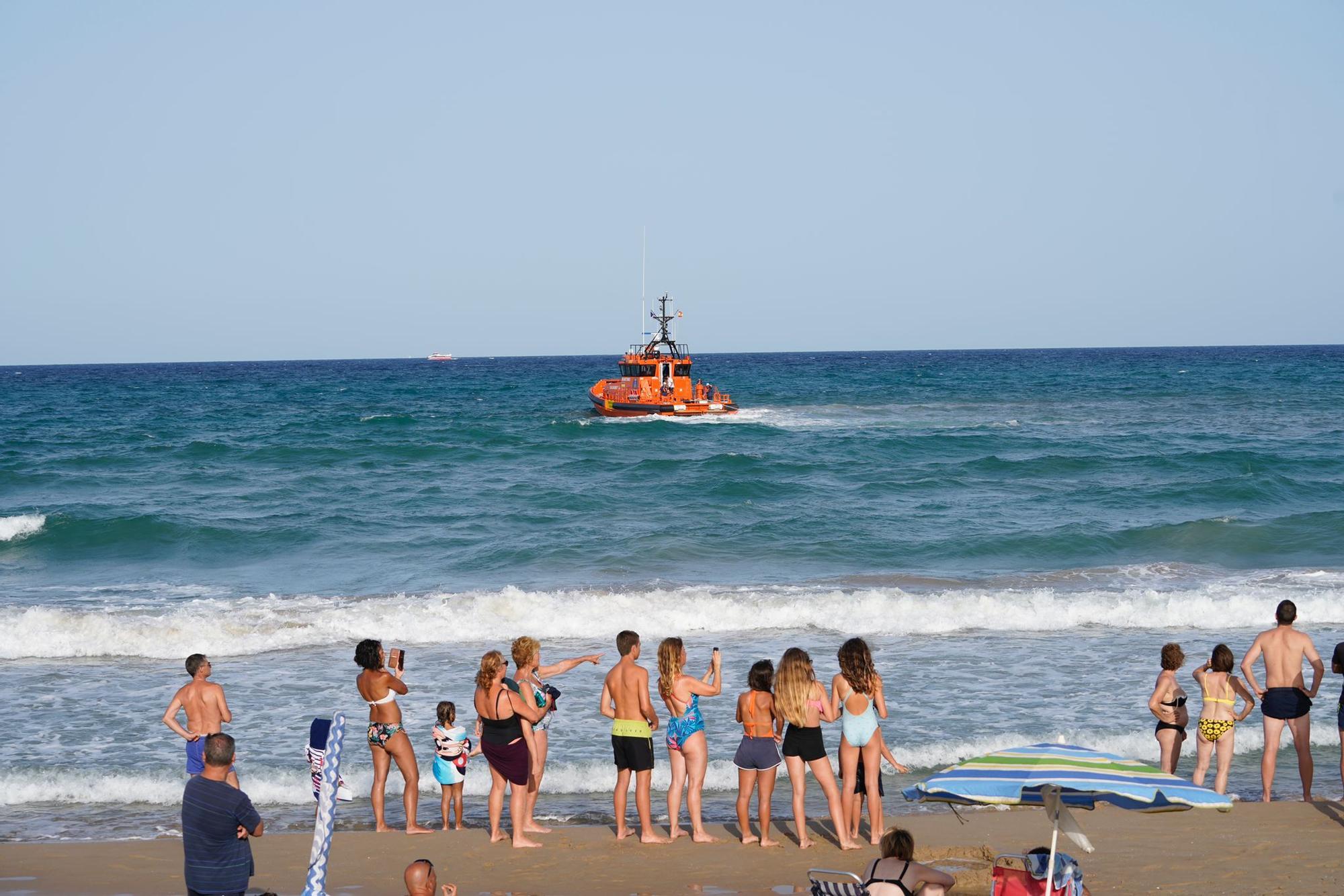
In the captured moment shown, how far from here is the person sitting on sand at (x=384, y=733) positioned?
8414 mm

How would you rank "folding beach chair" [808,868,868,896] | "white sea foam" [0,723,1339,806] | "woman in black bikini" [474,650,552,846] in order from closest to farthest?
"folding beach chair" [808,868,868,896] < "woman in black bikini" [474,650,552,846] < "white sea foam" [0,723,1339,806]

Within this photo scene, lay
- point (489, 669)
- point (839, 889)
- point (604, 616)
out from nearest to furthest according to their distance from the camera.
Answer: point (839, 889) → point (489, 669) → point (604, 616)

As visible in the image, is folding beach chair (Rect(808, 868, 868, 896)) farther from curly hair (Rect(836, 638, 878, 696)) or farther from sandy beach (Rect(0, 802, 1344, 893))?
curly hair (Rect(836, 638, 878, 696))

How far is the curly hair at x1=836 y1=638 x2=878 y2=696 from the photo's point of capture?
7.84 meters

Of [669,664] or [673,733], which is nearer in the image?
[669,664]

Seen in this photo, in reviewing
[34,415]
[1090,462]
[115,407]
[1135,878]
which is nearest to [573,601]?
[1135,878]

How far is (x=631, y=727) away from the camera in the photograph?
8133mm

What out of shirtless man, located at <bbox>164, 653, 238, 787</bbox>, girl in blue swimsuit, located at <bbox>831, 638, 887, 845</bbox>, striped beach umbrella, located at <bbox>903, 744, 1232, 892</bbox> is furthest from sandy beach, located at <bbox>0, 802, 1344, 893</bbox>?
striped beach umbrella, located at <bbox>903, 744, 1232, 892</bbox>

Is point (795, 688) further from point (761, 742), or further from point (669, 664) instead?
point (669, 664)

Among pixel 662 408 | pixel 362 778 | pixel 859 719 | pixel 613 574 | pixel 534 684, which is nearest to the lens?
pixel 859 719

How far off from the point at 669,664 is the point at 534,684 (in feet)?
3.54

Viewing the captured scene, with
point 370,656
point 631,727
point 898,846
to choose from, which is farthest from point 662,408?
point 898,846

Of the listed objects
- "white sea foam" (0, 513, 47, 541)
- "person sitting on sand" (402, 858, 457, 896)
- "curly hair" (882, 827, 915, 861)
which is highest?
"curly hair" (882, 827, 915, 861)

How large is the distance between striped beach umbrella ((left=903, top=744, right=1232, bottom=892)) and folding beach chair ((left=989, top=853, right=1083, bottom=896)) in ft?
0.38
